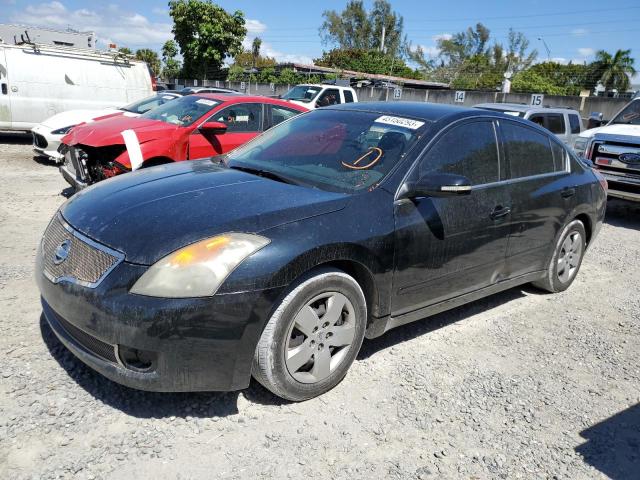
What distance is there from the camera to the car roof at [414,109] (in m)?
3.82

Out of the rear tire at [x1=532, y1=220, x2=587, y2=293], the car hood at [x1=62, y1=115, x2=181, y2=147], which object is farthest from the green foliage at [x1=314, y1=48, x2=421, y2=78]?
the rear tire at [x1=532, y1=220, x2=587, y2=293]

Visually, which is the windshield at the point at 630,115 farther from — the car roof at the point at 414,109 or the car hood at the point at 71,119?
the car hood at the point at 71,119

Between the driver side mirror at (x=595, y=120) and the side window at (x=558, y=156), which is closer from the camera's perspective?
the side window at (x=558, y=156)

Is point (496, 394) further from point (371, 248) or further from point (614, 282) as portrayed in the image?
point (614, 282)

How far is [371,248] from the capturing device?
3.09 metres

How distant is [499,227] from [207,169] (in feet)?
7.14

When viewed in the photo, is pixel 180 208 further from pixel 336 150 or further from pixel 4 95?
pixel 4 95

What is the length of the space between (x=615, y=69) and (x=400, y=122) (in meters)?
53.9

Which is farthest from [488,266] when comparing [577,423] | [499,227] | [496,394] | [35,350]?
[35,350]

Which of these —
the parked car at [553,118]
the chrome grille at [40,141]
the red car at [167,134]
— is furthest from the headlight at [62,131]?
the parked car at [553,118]

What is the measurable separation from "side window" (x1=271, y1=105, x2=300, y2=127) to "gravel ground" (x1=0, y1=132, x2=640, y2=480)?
4.70m

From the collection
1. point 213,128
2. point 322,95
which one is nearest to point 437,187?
point 213,128

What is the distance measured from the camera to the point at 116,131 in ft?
21.8

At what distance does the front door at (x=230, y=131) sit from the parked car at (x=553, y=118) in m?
4.79
